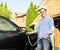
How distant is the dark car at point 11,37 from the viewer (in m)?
7.56

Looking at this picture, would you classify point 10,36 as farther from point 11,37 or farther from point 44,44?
point 44,44

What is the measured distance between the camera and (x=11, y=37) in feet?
25.2

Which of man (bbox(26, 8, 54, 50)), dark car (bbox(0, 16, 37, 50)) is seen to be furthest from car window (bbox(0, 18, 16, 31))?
man (bbox(26, 8, 54, 50))

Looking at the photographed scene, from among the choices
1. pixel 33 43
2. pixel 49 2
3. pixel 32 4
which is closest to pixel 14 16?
pixel 32 4

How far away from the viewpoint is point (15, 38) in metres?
7.73

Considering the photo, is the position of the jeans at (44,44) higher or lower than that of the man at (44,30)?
lower

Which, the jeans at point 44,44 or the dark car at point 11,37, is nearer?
the jeans at point 44,44

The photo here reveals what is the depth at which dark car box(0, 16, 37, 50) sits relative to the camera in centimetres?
756

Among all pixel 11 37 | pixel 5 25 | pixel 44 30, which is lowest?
pixel 11 37

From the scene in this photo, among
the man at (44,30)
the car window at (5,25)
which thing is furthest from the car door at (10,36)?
the man at (44,30)

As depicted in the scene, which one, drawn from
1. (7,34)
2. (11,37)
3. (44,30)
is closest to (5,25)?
(7,34)

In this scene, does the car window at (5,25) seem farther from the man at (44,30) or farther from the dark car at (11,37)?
the man at (44,30)

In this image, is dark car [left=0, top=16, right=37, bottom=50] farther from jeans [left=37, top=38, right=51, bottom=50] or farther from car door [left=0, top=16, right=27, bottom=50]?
jeans [left=37, top=38, right=51, bottom=50]

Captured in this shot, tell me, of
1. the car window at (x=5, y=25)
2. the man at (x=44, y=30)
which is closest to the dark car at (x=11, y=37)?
the car window at (x=5, y=25)
